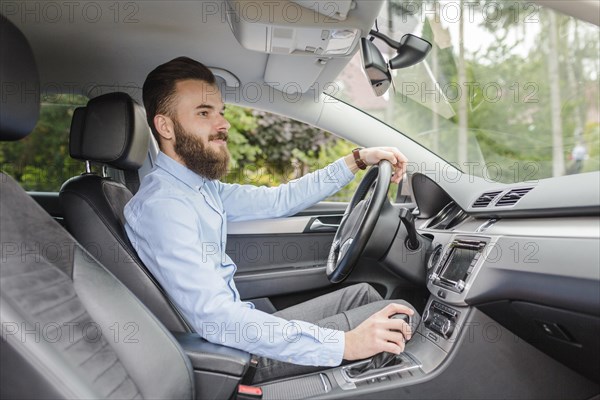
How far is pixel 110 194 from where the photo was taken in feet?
5.59

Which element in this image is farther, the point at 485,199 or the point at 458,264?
the point at 485,199

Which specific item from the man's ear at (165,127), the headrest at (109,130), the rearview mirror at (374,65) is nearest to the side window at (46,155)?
the headrest at (109,130)

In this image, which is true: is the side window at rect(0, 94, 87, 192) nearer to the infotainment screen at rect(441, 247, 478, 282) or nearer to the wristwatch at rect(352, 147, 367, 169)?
the wristwatch at rect(352, 147, 367, 169)

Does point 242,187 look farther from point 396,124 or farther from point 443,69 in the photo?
point 443,69

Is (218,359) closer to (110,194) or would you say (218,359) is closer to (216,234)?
(216,234)

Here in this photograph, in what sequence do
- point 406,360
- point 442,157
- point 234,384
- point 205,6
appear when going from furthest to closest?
point 442,157
point 205,6
point 406,360
point 234,384

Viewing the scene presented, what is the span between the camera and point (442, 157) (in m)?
2.04

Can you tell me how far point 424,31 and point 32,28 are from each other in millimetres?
1306

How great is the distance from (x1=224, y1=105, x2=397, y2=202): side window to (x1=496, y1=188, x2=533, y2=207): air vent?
2782 mm

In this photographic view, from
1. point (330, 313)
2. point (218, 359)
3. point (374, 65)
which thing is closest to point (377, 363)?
point (330, 313)

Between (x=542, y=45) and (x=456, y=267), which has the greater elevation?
(x=542, y=45)

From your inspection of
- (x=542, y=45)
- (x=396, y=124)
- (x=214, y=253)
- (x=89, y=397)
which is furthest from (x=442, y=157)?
(x=542, y=45)

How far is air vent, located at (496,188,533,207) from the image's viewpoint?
1497mm

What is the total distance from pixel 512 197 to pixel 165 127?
3.51 ft
